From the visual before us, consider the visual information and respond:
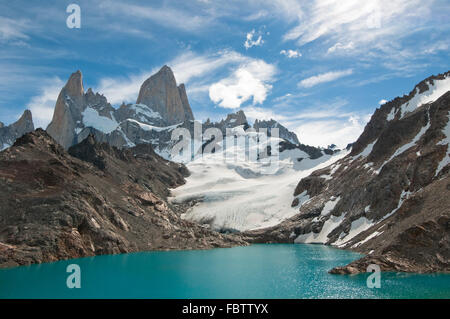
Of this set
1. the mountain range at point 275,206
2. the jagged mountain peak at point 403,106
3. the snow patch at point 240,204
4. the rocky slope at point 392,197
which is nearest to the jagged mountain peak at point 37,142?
the mountain range at point 275,206

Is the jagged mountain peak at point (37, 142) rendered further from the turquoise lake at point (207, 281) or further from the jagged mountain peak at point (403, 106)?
the jagged mountain peak at point (403, 106)

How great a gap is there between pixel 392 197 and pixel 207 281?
47.6 m

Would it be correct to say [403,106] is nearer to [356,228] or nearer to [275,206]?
[275,206]

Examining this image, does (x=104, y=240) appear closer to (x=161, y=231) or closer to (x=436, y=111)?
(x=161, y=231)

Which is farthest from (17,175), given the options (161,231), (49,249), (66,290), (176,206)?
(176,206)

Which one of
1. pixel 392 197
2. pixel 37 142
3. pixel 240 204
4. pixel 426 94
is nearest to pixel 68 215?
pixel 37 142

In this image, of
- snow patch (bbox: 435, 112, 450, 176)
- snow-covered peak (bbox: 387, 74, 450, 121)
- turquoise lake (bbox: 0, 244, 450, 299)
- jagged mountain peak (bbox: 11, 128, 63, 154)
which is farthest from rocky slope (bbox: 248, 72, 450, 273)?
jagged mountain peak (bbox: 11, 128, 63, 154)

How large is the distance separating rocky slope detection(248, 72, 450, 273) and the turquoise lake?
15.5 feet

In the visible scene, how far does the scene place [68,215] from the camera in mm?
61625

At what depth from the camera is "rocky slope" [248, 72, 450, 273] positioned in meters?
43.5

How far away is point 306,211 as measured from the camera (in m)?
107

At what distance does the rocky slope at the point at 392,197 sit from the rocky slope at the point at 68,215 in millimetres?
25090

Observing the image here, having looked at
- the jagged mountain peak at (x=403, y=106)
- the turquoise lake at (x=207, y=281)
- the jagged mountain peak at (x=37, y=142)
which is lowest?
the turquoise lake at (x=207, y=281)

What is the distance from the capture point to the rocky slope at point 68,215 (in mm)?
55438
